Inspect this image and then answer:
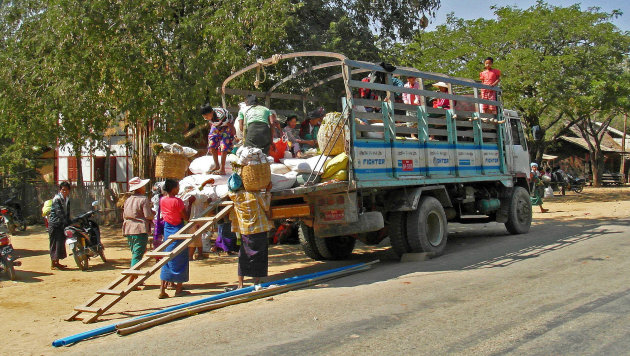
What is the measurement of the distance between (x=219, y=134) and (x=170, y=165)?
39.7 inches

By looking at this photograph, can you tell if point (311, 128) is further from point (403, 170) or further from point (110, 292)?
point (110, 292)

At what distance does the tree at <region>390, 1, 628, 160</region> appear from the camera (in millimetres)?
22062

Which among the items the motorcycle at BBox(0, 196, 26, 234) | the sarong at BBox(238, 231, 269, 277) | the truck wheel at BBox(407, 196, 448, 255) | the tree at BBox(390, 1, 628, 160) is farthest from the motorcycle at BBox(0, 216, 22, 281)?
the tree at BBox(390, 1, 628, 160)

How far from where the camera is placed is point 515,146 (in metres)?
12.4

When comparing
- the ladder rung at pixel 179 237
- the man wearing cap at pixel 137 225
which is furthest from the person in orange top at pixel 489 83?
the ladder rung at pixel 179 237

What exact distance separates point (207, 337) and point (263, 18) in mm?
7759

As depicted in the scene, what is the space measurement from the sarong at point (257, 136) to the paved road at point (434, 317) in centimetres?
218

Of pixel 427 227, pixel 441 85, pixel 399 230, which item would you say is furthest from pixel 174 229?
pixel 441 85

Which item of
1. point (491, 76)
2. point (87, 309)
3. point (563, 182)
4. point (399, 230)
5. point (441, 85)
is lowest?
point (87, 309)

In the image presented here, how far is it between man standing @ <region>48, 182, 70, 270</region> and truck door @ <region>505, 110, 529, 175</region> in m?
8.68

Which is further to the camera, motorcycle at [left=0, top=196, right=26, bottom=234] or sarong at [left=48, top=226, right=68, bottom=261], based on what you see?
motorcycle at [left=0, top=196, right=26, bottom=234]

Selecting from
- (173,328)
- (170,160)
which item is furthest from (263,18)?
(173,328)

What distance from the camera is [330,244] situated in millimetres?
10016

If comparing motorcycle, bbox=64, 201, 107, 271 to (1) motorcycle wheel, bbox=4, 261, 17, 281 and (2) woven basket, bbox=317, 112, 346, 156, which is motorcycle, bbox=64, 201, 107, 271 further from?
(2) woven basket, bbox=317, 112, 346, 156
